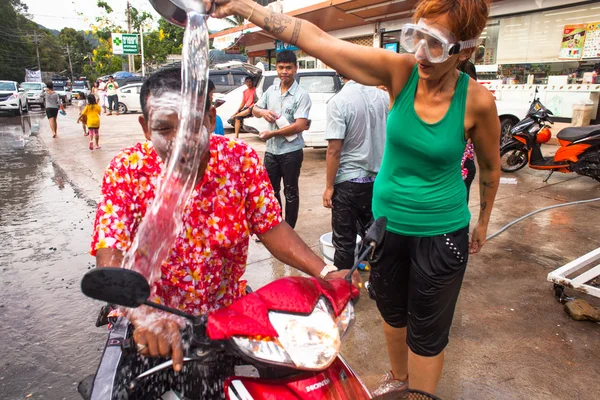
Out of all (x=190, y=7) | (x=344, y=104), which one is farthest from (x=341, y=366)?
(x=344, y=104)

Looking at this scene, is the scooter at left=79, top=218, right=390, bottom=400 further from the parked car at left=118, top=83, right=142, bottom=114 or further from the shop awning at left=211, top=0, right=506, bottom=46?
the parked car at left=118, top=83, right=142, bottom=114

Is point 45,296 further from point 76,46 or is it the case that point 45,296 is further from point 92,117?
point 76,46

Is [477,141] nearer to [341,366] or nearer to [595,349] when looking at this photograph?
[341,366]

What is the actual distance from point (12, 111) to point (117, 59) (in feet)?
77.4

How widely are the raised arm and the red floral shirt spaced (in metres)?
0.50

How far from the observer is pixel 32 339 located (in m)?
A: 3.19

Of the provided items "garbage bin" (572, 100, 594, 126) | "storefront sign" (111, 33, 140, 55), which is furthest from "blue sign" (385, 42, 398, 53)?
"storefront sign" (111, 33, 140, 55)

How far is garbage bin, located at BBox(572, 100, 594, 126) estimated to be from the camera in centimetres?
1001

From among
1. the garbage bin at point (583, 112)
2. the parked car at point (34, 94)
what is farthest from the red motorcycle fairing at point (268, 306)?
the parked car at point (34, 94)

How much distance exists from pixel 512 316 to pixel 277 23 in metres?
2.81

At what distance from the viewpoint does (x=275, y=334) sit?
3.56ft

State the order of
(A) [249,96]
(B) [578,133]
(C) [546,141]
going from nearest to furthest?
(B) [578,133] < (C) [546,141] < (A) [249,96]

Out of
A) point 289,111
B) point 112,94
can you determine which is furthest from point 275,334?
point 112,94

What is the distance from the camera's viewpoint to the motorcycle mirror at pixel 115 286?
99cm
